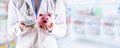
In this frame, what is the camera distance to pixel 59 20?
0.96 m

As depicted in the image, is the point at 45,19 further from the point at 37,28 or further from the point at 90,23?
the point at 90,23

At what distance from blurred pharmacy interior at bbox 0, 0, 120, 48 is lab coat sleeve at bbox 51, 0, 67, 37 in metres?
0.03

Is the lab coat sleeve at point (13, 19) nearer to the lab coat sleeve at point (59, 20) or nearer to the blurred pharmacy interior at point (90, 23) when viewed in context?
the blurred pharmacy interior at point (90, 23)

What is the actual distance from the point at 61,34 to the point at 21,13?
0.83 feet

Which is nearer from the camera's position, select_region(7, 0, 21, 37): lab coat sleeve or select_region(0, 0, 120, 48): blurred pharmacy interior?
select_region(0, 0, 120, 48): blurred pharmacy interior

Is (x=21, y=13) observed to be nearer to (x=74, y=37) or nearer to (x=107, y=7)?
(x=74, y=37)

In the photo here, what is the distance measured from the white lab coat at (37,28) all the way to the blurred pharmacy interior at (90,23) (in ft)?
0.12

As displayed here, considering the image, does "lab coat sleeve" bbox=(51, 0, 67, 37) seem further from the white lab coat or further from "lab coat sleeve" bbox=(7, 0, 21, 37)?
"lab coat sleeve" bbox=(7, 0, 21, 37)

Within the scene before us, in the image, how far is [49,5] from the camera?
95 centimetres

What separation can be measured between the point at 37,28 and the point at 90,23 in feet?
0.96

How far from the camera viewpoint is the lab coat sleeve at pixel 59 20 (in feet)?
3.11

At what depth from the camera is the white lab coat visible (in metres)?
0.95

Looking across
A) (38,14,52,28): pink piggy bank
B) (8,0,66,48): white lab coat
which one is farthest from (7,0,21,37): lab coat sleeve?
(38,14,52,28): pink piggy bank

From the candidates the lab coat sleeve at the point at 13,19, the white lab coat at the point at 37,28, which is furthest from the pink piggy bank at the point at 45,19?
the lab coat sleeve at the point at 13,19
